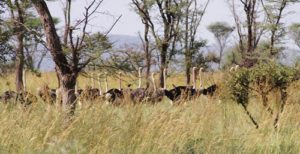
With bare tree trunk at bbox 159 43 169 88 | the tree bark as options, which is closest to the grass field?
the tree bark

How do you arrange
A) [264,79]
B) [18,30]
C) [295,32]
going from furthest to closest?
1. [295,32]
2. [18,30]
3. [264,79]

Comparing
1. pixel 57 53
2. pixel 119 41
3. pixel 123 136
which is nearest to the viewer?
pixel 123 136

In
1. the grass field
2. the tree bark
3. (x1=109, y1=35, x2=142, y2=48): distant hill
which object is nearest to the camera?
the grass field

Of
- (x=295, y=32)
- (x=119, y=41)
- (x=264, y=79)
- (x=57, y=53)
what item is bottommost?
(x=264, y=79)

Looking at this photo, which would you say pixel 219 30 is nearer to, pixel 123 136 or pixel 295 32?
pixel 295 32

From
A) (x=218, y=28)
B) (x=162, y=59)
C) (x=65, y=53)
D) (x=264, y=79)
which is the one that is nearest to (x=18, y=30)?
(x=65, y=53)

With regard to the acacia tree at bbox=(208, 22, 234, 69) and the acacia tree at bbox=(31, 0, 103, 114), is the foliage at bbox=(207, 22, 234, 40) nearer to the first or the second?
the acacia tree at bbox=(208, 22, 234, 69)

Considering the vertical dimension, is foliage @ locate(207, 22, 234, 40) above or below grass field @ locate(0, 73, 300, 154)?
above

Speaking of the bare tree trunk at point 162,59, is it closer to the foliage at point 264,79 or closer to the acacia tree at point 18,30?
the acacia tree at point 18,30

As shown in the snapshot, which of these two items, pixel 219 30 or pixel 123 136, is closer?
pixel 123 136

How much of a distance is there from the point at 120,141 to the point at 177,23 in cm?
1427

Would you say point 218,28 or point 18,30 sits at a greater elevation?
point 218,28

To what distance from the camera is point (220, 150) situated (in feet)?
17.4

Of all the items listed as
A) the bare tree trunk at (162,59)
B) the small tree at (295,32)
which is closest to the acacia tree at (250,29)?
the bare tree trunk at (162,59)
